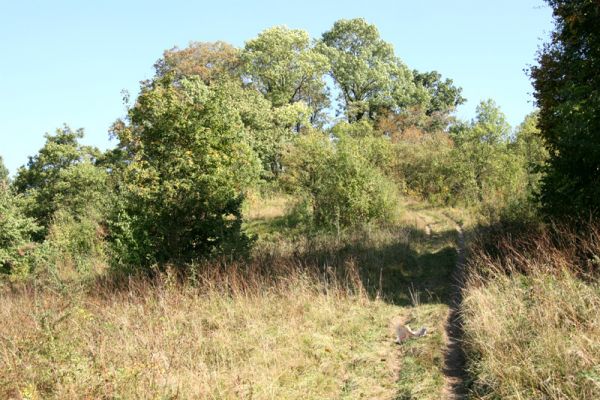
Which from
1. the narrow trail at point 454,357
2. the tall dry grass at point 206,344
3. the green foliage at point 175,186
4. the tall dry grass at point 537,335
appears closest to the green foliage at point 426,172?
the green foliage at point 175,186

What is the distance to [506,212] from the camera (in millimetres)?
17094

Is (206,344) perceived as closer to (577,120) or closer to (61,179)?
(577,120)

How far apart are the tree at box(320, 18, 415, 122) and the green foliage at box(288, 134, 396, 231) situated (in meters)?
29.6

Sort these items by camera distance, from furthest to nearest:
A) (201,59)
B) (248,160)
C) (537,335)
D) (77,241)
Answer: (201,59) < (77,241) < (248,160) < (537,335)

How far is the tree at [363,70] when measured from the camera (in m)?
48.3

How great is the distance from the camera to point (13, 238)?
1673 cm

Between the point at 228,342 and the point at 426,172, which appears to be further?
the point at 426,172

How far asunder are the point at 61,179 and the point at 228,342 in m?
29.7

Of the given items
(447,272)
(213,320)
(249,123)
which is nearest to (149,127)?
(213,320)

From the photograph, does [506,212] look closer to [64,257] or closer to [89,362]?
[89,362]

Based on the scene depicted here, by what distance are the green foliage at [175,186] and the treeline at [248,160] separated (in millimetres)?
35

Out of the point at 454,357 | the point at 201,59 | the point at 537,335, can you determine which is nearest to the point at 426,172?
the point at 201,59

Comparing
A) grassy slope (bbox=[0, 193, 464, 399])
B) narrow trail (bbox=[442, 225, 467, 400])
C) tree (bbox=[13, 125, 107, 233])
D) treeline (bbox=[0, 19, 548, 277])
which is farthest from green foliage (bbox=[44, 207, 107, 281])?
narrow trail (bbox=[442, 225, 467, 400])

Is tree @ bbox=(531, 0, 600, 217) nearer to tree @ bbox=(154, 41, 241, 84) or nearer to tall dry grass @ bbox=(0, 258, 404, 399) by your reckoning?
tall dry grass @ bbox=(0, 258, 404, 399)
